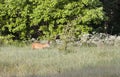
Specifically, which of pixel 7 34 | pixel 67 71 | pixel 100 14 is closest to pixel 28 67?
pixel 67 71

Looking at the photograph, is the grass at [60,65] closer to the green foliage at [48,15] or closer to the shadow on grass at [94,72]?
the shadow on grass at [94,72]

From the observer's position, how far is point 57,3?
55.8 ft

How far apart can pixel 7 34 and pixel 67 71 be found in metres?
10.5

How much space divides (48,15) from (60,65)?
849 cm

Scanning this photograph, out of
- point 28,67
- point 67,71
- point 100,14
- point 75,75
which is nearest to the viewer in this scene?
point 75,75

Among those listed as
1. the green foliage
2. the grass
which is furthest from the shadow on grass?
the green foliage

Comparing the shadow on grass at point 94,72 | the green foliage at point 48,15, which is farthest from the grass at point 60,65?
the green foliage at point 48,15

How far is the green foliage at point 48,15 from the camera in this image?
16922 mm

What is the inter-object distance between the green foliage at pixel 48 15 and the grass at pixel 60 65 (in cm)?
571

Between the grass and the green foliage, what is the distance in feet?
18.7

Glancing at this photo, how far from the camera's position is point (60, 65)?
887 centimetres

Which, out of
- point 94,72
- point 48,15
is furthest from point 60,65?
point 48,15

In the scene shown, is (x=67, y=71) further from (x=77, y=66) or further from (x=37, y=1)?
A: (x=37, y=1)

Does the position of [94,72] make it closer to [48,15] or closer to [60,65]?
[60,65]
